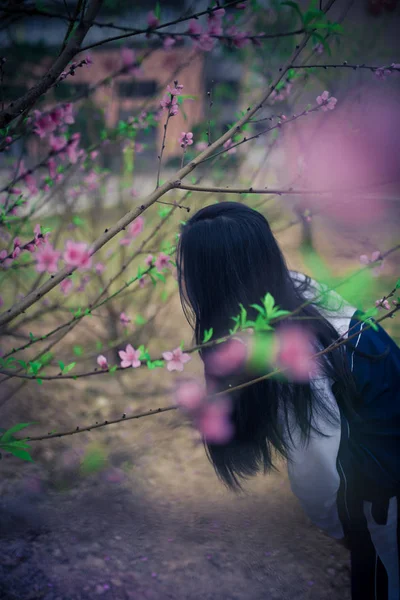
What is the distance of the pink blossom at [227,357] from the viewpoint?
1.49 meters

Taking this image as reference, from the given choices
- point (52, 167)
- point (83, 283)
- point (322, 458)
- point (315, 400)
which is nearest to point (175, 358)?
point (315, 400)

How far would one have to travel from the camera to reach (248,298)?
1.41 meters

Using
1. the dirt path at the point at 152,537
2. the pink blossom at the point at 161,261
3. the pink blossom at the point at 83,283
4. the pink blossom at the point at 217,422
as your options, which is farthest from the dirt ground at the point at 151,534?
the pink blossom at the point at 161,261

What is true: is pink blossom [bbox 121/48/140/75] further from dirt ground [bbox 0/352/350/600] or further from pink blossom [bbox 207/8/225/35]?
dirt ground [bbox 0/352/350/600]

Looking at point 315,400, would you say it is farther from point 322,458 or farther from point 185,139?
point 185,139

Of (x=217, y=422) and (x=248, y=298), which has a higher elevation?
(x=248, y=298)

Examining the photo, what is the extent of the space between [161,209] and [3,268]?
27.8 inches

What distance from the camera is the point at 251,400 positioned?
1.52 m

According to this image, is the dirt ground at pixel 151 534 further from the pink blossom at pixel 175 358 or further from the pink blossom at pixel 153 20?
the pink blossom at pixel 153 20

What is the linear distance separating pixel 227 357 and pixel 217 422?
299 mm

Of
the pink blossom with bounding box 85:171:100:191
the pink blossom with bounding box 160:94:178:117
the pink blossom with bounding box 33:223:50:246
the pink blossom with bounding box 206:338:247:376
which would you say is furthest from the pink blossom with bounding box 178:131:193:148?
the pink blossom with bounding box 85:171:100:191

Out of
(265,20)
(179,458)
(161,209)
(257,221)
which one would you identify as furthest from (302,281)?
(265,20)

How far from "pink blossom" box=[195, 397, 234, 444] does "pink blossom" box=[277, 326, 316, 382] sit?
28 cm

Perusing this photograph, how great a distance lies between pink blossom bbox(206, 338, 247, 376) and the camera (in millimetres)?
1486
